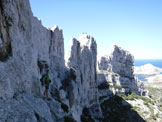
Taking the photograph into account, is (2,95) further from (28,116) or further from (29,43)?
(29,43)

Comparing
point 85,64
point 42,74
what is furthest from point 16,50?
point 85,64

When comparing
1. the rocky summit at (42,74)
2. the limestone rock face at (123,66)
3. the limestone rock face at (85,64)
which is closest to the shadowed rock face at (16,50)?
the rocky summit at (42,74)

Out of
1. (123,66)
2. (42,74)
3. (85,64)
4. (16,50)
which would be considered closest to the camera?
(16,50)

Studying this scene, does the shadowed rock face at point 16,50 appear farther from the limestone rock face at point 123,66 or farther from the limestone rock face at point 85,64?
the limestone rock face at point 123,66

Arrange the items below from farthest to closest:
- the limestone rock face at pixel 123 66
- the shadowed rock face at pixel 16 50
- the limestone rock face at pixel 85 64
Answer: the limestone rock face at pixel 123 66 → the limestone rock face at pixel 85 64 → the shadowed rock face at pixel 16 50

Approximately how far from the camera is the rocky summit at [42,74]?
530 inches

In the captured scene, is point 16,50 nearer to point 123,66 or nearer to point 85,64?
point 85,64

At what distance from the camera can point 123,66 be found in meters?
133

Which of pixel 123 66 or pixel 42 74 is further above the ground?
pixel 123 66

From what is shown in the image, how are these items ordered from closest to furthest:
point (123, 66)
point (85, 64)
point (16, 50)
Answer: point (16, 50), point (85, 64), point (123, 66)

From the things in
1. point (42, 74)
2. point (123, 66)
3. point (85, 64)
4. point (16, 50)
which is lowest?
point (42, 74)

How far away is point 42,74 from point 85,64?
43304 mm

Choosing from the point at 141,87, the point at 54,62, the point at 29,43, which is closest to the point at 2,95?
the point at 29,43

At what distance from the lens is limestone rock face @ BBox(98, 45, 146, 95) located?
128 m
